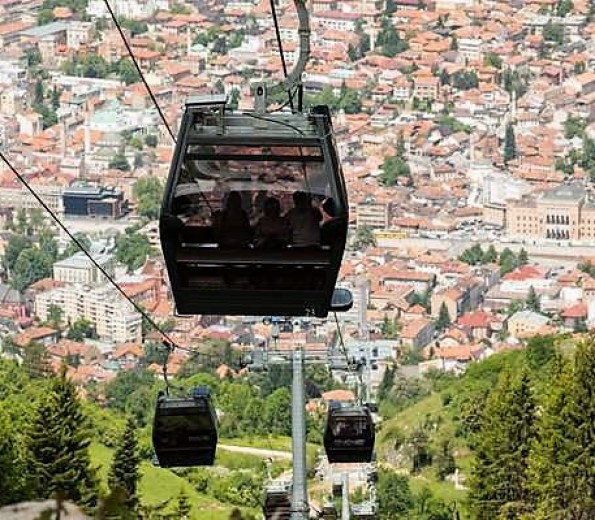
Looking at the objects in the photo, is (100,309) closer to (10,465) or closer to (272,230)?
(10,465)

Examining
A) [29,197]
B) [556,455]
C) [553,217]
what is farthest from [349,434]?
[29,197]

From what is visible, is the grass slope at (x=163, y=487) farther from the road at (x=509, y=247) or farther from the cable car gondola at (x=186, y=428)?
the road at (x=509, y=247)

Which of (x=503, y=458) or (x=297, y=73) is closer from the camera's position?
(x=297, y=73)

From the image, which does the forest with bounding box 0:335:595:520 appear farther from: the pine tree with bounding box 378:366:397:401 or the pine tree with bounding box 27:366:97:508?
the pine tree with bounding box 378:366:397:401

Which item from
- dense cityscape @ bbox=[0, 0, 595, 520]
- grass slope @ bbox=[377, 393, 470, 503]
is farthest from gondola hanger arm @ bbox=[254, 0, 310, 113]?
grass slope @ bbox=[377, 393, 470, 503]

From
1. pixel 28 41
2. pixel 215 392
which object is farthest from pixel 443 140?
pixel 215 392

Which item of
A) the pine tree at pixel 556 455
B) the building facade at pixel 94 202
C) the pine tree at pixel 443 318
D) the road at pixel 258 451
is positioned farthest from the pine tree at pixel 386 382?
the pine tree at pixel 556 455
